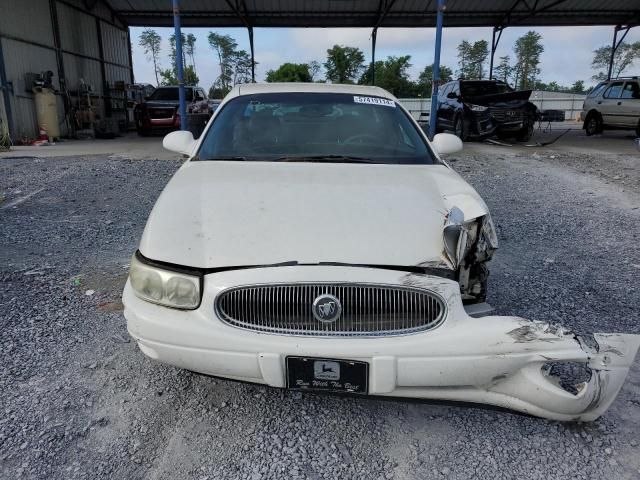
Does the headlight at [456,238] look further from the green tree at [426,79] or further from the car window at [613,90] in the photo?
the green tree at [426,79]

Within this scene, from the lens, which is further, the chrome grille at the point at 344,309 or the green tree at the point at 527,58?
the green tree at the point at 527,58

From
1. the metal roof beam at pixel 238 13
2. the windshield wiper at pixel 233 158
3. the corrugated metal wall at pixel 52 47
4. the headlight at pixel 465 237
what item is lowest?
the headlight at pixel 465 237

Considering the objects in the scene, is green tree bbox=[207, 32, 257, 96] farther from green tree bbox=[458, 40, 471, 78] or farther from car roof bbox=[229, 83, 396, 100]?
car roof bbox=[229, 83, 396, 100]

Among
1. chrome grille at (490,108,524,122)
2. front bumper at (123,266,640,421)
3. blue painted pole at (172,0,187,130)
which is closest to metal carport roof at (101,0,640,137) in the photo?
chrome grille at (490,108,524,122)

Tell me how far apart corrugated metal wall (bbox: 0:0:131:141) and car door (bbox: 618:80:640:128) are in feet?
Result: 57.4

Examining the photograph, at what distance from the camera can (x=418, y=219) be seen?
7.52 ft

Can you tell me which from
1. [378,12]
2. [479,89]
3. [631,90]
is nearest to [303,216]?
[479,89]

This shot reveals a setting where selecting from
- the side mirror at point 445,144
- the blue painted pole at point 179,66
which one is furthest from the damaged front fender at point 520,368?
the blue painted pole at point 179,66

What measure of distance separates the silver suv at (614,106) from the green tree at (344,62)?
4096 centimetres

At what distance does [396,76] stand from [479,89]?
45076mm

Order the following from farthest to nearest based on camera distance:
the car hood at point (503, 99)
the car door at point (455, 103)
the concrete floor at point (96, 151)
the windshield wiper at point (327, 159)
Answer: the car door at point (455, 103) → the car hood at point (503, 99) → the concrete floor at point (96, 151) → the windshield wiper at point (327, 159)

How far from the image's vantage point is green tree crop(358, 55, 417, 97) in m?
54.5

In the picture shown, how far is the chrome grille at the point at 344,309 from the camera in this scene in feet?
6.48

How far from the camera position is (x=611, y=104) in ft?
49.5
